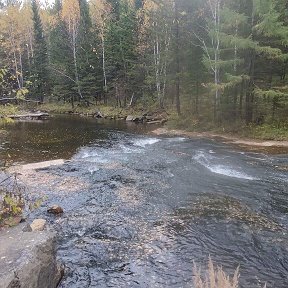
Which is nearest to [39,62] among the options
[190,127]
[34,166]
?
[190,127]

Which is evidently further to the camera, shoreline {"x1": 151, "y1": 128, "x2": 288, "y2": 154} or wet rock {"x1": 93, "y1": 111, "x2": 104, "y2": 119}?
wet rock {"x1": 93, "y1": 111, "x2": 104, "y2": 119}

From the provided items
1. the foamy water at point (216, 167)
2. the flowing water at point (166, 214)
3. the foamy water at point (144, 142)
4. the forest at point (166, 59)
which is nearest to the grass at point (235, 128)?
the forest at point (166, 59)

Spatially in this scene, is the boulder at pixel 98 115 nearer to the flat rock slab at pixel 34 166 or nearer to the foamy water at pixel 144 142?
the foamy water at pixel 144 142

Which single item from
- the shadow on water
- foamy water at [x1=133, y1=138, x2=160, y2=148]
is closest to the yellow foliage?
→ the shadow on water

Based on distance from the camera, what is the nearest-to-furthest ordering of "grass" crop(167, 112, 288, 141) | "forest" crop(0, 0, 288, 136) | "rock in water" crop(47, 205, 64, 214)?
"rock in water" crop(47, 205, 64, 214)
"grass" crop(167, 112, 288, 141)
"forest" crop(0, 0, 288, 136)

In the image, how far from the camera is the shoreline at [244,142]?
1964 cm

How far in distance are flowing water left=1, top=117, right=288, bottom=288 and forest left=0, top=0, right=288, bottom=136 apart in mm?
4290

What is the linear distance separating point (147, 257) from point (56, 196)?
5672 millimetres

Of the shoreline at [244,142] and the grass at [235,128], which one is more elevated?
the grass at [235,128]

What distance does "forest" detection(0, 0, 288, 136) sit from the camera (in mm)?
22969

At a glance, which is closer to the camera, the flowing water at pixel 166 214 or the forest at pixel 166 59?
the flowing water at pixel 166 214

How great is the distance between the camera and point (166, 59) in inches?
1256

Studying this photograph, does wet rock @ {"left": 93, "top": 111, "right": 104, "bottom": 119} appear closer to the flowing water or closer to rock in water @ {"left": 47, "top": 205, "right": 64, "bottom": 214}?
the flowing water

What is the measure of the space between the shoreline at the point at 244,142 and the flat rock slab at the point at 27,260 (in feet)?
49.6
